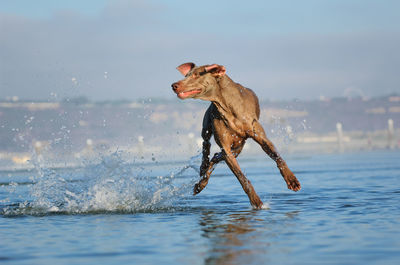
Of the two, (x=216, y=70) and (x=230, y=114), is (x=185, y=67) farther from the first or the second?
(x=230, y=114)

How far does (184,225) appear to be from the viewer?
9891mm

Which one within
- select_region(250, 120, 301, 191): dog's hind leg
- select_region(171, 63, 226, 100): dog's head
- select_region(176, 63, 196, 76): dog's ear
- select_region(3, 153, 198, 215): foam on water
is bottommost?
select_region(3, 153, 198, 215): foam on water

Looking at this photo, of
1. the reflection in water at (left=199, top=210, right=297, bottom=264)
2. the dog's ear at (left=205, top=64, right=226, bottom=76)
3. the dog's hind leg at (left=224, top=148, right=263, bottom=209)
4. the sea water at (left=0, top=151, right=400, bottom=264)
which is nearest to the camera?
the reflection in water at (left=199, top=210, right=297, bottom=264)

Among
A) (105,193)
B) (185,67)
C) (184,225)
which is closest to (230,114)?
(185,67)

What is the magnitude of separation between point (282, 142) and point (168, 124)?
173162mm

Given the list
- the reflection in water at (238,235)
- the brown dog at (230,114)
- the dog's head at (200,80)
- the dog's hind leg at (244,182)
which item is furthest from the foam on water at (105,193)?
the dog's head at (200,80)

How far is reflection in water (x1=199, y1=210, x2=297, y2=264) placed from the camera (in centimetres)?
705

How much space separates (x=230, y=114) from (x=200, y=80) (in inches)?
32.5

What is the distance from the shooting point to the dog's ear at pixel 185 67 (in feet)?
38.5

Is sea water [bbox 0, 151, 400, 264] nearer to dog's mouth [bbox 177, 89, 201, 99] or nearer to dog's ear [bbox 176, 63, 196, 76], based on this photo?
dog's mouth [bbox 177, 89, 201, 99]

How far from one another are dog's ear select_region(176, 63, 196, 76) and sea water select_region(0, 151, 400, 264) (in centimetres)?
243

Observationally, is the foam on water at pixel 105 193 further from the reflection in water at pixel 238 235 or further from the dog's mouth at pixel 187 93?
the dog's mouth at pixel 187 93

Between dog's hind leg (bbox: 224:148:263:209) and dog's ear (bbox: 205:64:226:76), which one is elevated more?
dog's ear (bbox: 205:64:226:76)

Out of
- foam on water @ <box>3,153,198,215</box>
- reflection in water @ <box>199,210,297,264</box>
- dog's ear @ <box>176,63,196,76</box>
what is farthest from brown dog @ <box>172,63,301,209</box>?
foam on water @ <box>3,153,198,215</box>
